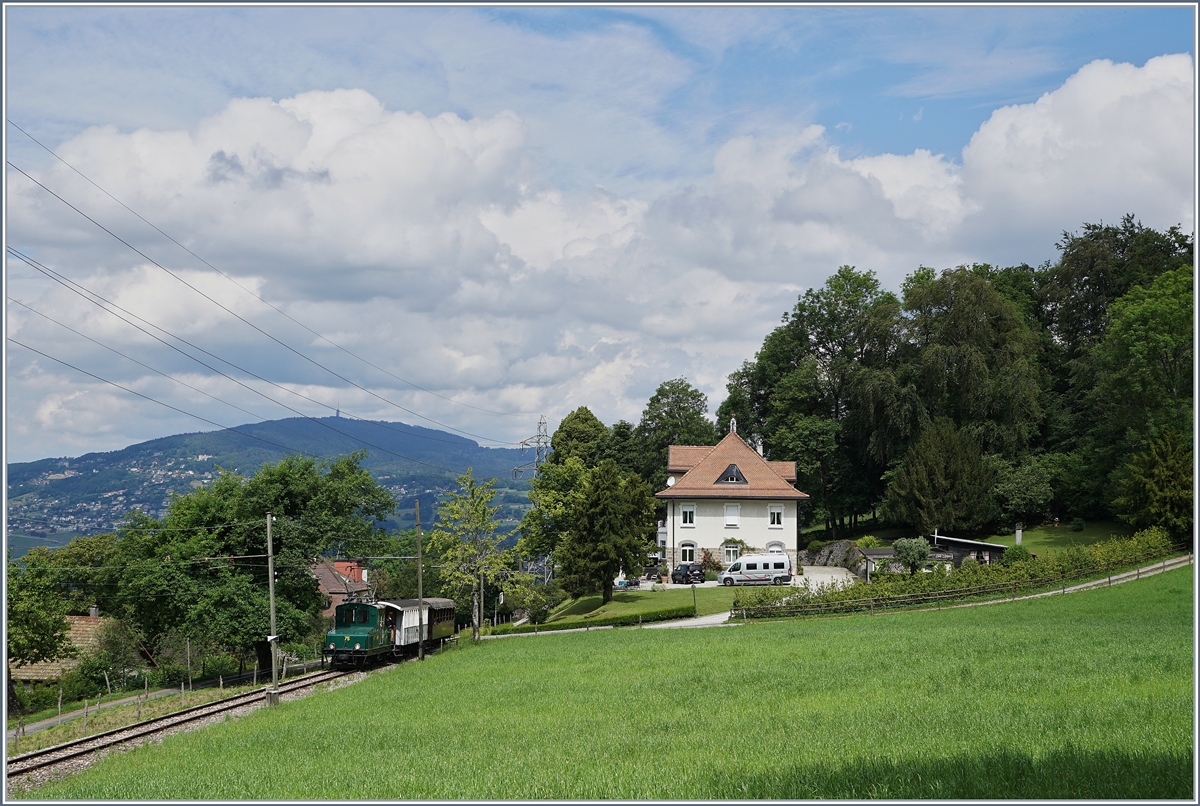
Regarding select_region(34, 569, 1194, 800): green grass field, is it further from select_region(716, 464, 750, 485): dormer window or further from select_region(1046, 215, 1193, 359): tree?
select_region(1046, 215, 1193, 359): tree

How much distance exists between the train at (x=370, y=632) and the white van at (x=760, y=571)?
69.6 ft

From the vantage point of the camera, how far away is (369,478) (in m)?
46.2

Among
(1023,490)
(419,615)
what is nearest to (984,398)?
(1023,490)

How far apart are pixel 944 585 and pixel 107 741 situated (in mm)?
34611

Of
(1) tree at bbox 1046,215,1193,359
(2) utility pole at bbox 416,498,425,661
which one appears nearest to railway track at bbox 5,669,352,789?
(2) utility pole at bbox 416,498,425,661

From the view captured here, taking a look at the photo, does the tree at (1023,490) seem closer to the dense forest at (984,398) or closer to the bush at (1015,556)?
the dense forest at (984,398)

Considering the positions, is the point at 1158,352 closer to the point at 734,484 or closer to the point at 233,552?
the point at 734,484

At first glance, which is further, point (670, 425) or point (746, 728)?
point (670, 425)

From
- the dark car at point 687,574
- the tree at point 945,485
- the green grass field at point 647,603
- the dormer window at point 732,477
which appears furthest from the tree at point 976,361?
the green grass field at point 647,603

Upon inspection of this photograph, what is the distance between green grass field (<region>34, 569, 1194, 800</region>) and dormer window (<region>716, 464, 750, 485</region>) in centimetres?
3242

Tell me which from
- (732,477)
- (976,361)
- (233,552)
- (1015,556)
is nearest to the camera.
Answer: (233,552)

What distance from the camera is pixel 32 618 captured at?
36969 millimetres

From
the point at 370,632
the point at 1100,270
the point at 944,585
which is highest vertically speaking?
the point at 1100,270

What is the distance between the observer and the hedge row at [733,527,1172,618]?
40750 mm
